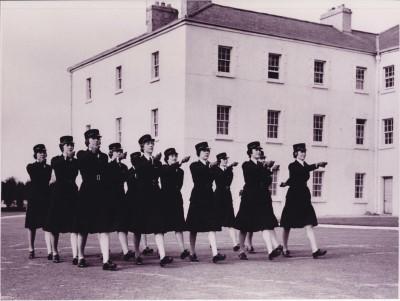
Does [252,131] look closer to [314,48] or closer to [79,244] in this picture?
[314,48]

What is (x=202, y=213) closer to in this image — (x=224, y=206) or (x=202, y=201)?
(x=202, y=201)

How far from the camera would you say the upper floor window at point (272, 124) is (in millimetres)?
30594

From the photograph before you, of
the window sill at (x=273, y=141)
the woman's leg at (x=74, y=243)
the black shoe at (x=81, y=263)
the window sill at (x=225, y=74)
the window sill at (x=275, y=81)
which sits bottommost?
the black shoe at (x=81, y=263)

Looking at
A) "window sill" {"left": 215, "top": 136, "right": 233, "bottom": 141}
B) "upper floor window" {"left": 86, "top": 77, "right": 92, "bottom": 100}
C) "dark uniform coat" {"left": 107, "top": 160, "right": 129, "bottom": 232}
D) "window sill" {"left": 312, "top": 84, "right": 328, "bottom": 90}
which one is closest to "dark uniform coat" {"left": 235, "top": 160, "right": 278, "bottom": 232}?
"dark uniform coat" {"left": 107, "top": 160, "right": 129, "bottom": 232}

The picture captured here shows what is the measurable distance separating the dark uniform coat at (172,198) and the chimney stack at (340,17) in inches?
1010

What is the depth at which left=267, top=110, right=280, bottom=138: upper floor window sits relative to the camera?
100 ft

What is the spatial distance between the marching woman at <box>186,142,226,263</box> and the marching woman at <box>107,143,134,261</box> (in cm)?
113

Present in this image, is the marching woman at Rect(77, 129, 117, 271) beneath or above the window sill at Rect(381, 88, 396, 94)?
beneath

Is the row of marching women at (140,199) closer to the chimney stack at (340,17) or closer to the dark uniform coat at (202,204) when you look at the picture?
the dark uniform coat at (202,204)

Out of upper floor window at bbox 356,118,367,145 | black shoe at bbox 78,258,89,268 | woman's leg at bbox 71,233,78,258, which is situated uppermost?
upper floor window at bbox 356,118,367,145

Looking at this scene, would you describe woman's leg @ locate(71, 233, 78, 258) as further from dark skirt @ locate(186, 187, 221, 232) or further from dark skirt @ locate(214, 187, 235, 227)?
dark skirt @ locate(214, 187, 235, 227)

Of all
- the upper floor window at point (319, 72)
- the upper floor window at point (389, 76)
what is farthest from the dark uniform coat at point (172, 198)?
the upper floor window at point (389, 76)

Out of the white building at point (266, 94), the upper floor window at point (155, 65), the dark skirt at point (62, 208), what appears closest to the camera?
the dark skirt at point (62, 208)

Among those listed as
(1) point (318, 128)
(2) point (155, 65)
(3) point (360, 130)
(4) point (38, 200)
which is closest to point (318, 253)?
(4) point (38, 200)
